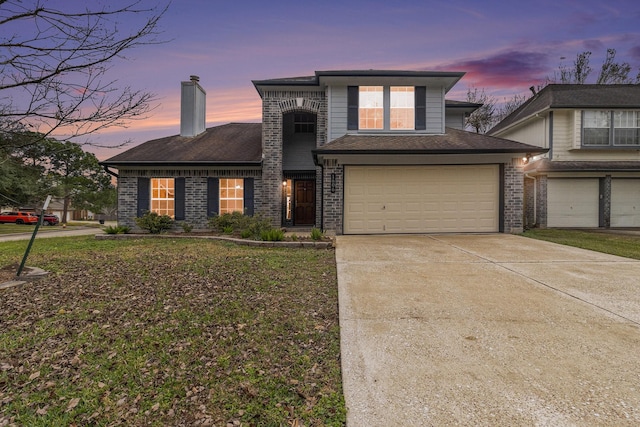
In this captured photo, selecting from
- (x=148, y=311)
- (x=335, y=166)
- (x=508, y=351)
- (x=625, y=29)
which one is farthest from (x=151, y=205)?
(x=625, y=29)

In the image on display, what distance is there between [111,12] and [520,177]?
11.7 meters

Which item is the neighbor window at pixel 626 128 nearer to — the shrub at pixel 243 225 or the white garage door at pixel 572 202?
the white garage door at pixel 572 202

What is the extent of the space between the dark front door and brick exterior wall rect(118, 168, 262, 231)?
2039mm

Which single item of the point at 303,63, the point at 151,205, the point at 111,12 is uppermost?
the point at 303,63

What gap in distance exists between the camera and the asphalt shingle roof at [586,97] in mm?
13797

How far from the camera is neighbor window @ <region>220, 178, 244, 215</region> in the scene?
12680mm

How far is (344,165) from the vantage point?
34.9ft

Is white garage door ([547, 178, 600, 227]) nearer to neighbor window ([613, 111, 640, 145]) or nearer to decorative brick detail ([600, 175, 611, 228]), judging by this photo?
decorative brick detail ([600, 175, 611, 228])

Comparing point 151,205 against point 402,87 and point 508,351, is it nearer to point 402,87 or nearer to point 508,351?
point 402,87

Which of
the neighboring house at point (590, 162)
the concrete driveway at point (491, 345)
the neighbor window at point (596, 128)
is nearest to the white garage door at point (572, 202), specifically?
the neighboring house at point (590, 162)

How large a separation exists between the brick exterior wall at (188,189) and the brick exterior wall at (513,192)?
30.1 feet

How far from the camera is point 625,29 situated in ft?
65.5

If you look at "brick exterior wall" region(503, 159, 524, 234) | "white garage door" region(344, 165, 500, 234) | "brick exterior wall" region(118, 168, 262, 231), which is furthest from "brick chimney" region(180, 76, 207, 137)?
"brick exterior wall" region(503, 159, 524, 234)

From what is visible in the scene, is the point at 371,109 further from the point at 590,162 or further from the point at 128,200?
the point at 590,162
